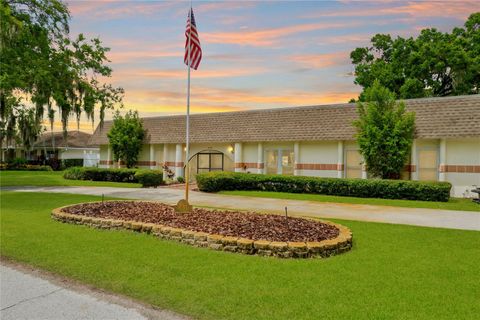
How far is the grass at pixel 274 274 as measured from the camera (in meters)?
4.61

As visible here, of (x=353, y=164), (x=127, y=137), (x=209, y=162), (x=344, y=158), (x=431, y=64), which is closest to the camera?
(x=353, y=164)

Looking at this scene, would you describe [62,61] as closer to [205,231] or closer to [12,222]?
[12,222]

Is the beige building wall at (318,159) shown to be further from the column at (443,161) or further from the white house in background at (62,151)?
the white house in background at (62,151)

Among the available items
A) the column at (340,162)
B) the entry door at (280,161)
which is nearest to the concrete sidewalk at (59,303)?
the column at (340,162)

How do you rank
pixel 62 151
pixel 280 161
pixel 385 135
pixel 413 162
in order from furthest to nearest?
pixel 62 151 → pixel 280 161 → pixel 413 162 → pixel 385 135

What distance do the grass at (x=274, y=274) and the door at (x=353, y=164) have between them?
43.1 ft

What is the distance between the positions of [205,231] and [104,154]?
28.4 meters

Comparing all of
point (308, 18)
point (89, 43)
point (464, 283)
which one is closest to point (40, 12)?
point (89, 43)

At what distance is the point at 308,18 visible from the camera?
49.5 ft

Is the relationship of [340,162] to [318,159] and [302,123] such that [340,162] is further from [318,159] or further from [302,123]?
[302,123]

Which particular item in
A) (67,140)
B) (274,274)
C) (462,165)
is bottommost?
(274,274)

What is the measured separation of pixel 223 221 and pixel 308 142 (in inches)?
609

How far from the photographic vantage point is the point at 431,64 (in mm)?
31797

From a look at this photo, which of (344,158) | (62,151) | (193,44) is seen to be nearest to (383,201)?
(344,158)
